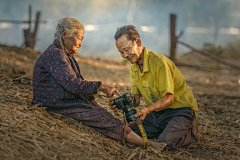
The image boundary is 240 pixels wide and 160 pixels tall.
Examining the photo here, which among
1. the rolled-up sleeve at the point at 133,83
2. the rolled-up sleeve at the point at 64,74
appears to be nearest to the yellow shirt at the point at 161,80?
the rolled-up sleeve at the point at 133,83

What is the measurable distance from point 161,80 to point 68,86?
42.4 inches

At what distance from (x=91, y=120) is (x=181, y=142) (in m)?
1.13

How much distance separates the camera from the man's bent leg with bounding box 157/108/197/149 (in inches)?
100

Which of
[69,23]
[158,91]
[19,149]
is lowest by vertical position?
[19,149]

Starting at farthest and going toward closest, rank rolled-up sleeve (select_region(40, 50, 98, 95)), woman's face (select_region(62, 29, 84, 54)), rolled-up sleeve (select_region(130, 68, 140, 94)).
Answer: rolled-up sleeve (select_region(130, 68, 140, 94)) → woman's face (select_region(62, 29, 84, 54)) → rolled-up sleeve (select_region(40, 50, 98, 95))

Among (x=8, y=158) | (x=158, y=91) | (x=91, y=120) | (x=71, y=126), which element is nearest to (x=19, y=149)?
(x=8, y=158)

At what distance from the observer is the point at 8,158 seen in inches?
70.7

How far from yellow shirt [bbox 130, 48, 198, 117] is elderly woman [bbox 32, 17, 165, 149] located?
508 mm

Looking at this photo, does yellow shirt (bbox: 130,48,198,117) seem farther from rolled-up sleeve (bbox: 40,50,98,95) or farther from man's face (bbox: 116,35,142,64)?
rolled-up sleeve (bbox: 40,50,98,95)

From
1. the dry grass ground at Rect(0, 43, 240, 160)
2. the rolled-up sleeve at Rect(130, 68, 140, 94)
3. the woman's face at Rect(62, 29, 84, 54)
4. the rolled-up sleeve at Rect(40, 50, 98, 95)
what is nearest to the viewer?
the dry grass ground at Rect(0, 43, 240, 160)

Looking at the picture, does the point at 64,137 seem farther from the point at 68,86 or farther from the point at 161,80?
the point at 161,80

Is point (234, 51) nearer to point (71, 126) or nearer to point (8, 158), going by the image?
point (71, 126)

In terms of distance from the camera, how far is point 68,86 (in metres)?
2.32

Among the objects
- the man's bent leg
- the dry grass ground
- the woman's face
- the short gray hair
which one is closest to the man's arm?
the man's bent leg
